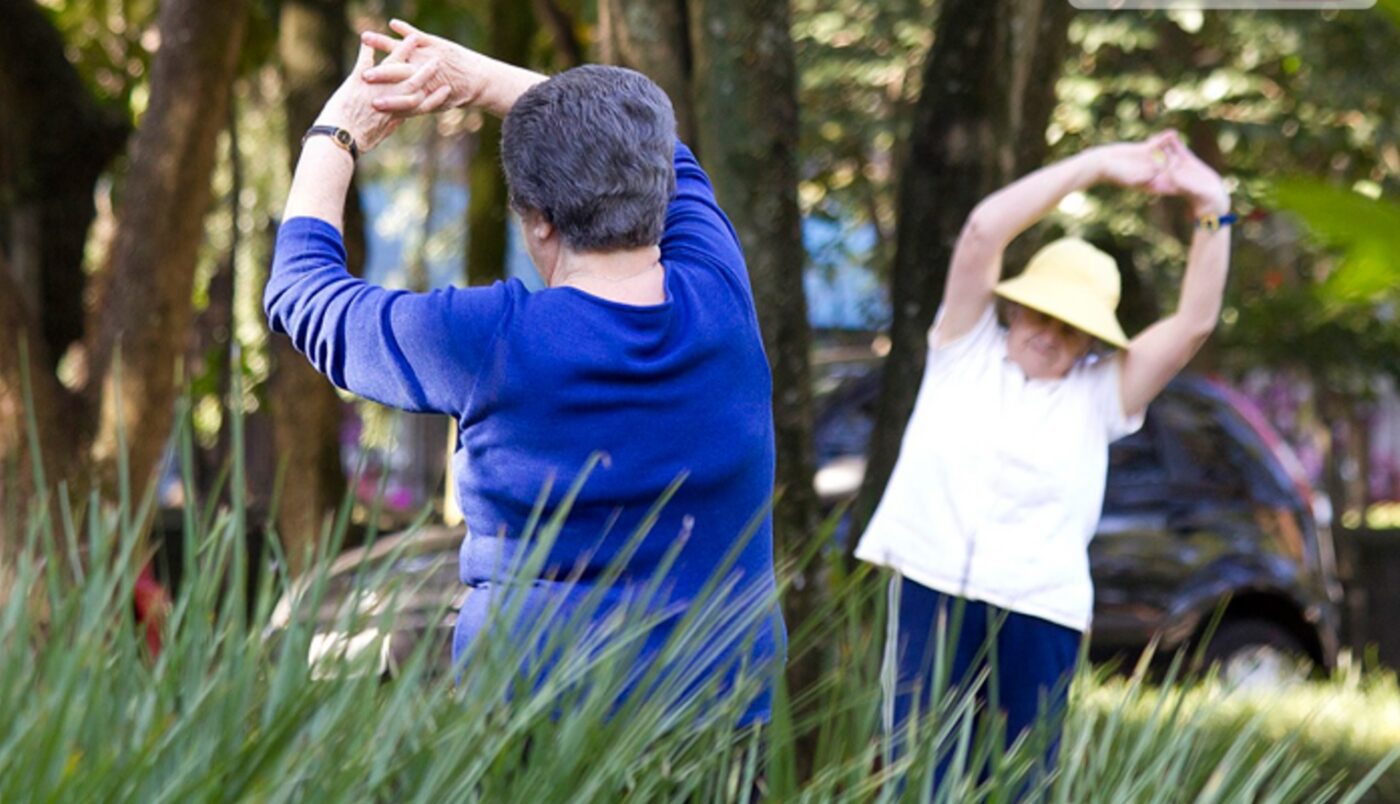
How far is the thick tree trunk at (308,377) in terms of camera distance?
10828mm

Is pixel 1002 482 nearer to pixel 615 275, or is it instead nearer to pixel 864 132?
pixel 615 275

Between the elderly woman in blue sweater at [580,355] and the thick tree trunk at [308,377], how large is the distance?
26.0 ft

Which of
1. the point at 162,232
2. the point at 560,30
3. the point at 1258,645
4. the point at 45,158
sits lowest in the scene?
the point at 1258,645

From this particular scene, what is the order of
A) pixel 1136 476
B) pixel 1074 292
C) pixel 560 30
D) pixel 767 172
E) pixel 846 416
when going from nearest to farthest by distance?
pixel 1074 292, pixel 767 172, pixel 846 416, pixel 1136 476, pixel 560 30

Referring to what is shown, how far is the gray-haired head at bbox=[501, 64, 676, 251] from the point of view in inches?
107

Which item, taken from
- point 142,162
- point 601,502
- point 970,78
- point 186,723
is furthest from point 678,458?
point 142,162

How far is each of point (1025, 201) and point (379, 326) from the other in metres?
2.12

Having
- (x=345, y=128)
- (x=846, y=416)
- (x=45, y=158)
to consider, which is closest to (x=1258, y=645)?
(x=846, y=416)

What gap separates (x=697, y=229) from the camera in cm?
297

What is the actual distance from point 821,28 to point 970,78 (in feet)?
29.4

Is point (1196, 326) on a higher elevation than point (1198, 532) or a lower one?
higher

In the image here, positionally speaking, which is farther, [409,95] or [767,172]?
[767,172]

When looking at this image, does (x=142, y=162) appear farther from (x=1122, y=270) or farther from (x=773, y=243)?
(x=1122, y=270)

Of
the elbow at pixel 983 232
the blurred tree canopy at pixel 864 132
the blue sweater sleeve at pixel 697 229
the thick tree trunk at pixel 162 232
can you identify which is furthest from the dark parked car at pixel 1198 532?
the blue sweater sleeve at pixel 697 229
